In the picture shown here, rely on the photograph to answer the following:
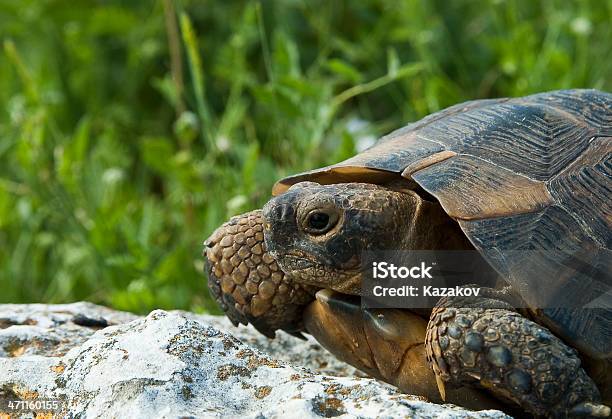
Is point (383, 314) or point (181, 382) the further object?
point (383, 314)

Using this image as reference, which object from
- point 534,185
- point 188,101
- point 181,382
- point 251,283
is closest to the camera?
point 181,382

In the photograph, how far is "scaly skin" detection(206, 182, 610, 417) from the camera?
1677 mm

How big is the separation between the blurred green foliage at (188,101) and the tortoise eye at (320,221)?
3.98ft

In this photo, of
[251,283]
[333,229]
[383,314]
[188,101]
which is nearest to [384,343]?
[383,314]

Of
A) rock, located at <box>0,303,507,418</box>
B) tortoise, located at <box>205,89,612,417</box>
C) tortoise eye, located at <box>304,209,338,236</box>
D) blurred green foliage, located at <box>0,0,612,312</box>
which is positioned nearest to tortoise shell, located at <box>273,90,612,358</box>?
tortoise, located at <box>205,89,612,417</box>

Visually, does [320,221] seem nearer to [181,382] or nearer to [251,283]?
[251,283]

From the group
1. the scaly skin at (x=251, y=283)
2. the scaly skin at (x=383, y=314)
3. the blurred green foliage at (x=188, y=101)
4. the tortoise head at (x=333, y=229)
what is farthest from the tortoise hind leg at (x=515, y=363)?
the blurred green foliage at (x=188, y=101)

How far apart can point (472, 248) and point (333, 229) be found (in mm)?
300

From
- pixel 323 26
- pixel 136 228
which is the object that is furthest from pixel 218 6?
pixel 136 228

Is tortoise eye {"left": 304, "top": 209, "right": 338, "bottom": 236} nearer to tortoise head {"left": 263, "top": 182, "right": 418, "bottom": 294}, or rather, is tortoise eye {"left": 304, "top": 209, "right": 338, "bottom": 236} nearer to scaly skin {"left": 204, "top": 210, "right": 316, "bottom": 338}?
tortoise head {"left": 263, "top": 182, "right": 418, "bottom": 294}

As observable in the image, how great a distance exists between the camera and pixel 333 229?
1.92 meters

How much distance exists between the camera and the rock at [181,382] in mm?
1602

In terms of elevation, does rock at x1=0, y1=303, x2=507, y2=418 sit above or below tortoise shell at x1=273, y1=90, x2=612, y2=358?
below

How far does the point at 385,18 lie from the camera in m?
4.90
